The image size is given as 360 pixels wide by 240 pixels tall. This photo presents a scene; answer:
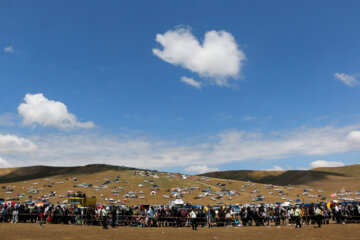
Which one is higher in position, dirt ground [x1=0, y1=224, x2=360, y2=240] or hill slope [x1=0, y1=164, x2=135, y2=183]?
hill slope [x1=0, y1=164, x2=135, y2=183]

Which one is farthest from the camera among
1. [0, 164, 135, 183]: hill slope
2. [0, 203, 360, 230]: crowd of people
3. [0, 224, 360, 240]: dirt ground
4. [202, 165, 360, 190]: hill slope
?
[202, 165, 360, 190]: hill slope

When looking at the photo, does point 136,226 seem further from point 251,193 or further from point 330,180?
point 330,180

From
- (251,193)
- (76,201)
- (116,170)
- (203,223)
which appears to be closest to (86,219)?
(203,223)

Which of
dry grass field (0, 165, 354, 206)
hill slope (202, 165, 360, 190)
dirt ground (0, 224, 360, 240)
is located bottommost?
dirt ground (0, 224, 360, 240)

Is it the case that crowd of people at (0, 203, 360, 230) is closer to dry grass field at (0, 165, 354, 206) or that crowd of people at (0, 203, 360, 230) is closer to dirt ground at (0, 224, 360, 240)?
dirt ground at (0, 224, 360, 240)

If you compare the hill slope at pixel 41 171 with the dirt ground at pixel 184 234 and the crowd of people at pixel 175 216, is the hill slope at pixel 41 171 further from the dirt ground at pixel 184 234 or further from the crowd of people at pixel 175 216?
the dirt ground at pixel 184 234

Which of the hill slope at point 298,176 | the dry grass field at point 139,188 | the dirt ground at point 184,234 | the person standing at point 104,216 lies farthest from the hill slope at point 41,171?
the dirt ground at point 184,234

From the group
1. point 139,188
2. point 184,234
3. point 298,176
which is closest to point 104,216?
point 184,234

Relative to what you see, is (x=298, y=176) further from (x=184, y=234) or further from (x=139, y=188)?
(x=184, y=234)

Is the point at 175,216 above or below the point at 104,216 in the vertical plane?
below

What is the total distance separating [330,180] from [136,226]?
372 feet

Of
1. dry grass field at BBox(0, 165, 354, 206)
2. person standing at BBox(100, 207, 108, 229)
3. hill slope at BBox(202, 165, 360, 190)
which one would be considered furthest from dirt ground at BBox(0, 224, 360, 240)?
hill slope at BBox(202, 165, 360, 190)

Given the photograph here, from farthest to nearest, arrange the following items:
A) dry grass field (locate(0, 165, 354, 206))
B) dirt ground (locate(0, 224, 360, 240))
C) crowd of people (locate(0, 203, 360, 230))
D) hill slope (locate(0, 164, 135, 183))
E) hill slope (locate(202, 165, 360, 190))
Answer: hill slope (locate(202, 165, 360, 190)) → hill slope (locate(0, 164, 135, 183)) → dry grass field (locate(0, 165, 354, 206)) → crowd of people (locate(0, 203, 360, 230)) → dirt ground (locate(0, 224, 360, 240))

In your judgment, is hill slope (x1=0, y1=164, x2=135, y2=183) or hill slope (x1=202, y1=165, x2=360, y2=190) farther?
hill slope (x1=202, y1=165, x2=360, y2=190)
